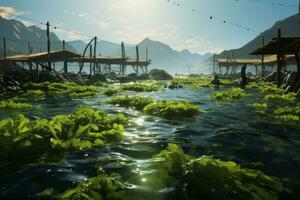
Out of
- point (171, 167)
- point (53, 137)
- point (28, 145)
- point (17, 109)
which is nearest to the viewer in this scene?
point (171, 167)

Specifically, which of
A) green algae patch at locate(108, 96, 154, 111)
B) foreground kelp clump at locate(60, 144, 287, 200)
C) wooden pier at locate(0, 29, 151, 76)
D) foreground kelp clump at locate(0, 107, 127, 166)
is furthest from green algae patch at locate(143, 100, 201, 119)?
wooden pier at locate(0, 29, 151, 76)

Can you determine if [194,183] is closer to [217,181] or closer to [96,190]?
[217,181]

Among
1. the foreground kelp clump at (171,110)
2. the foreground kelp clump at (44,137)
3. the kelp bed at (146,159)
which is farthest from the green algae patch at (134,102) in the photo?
the foreground kelp clump at (44,137)

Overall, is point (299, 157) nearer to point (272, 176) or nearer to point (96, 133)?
point (272, 176)

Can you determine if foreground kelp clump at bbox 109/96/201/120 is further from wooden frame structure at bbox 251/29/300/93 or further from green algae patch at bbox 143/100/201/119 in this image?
wooden frame structure at bbox 251/29/300/93

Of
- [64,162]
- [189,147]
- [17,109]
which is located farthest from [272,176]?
[17,109]

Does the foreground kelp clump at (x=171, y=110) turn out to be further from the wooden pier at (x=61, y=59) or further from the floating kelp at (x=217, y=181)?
the wooden pier at (x=61, y=59)

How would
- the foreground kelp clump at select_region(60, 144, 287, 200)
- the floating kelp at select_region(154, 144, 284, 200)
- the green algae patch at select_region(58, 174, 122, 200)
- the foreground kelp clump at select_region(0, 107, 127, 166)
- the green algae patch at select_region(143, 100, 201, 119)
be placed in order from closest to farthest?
the green algae patch at select_region(58, 174, 122, 200)
the foreground kelp clump at select_region(60, 144, 287, 200)
the floating kelp at select_region(154, 144, 284, 200)
the foreground kelp clump at select_region(0, 107, 127, 166)
the green algae patch at select_region(143, 100, 201, 119)
